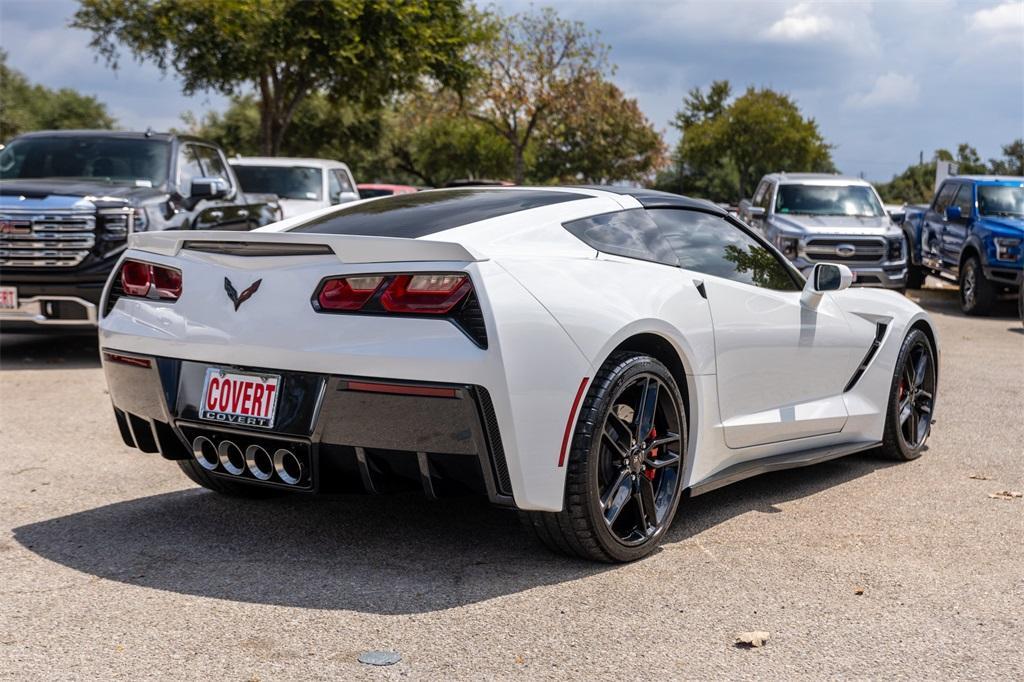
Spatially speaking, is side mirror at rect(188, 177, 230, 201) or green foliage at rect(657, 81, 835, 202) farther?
green foliage at rect(657, 81, 835, 202)

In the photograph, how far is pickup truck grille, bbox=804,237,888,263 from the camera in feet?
55.1

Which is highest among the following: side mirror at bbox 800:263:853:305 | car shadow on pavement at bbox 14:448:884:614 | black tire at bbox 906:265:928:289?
side mirror at bbox 800:263:853:305

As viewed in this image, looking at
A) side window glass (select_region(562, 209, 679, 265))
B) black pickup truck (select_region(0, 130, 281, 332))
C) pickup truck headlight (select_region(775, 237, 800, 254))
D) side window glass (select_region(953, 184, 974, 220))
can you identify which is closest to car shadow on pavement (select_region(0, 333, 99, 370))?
black pickup truck (select_region(0, 130, 281, 332))

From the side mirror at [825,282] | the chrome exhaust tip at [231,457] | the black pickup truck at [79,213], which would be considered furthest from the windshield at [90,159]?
the chrome exhaust tip at [231,457]

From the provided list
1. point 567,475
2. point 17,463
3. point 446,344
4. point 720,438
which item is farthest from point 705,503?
point 17,463

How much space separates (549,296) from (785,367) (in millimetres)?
1803

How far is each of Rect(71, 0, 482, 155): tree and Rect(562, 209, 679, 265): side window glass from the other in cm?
2197

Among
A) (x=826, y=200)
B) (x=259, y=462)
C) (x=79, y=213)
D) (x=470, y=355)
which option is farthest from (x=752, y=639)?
(x=826, y=200)

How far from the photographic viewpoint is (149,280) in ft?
15.5

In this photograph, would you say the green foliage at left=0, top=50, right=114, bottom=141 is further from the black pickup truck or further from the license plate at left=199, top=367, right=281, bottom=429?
the license plate at left=199, top=367, right=281, bottom=429

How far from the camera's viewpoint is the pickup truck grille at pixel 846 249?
16797mm

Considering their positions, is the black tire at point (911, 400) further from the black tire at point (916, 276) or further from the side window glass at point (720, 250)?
the black tire at point (916, 276)

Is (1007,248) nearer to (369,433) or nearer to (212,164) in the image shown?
(212,164)

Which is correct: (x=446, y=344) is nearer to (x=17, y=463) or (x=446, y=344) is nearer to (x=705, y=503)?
(x=705, y=503)
